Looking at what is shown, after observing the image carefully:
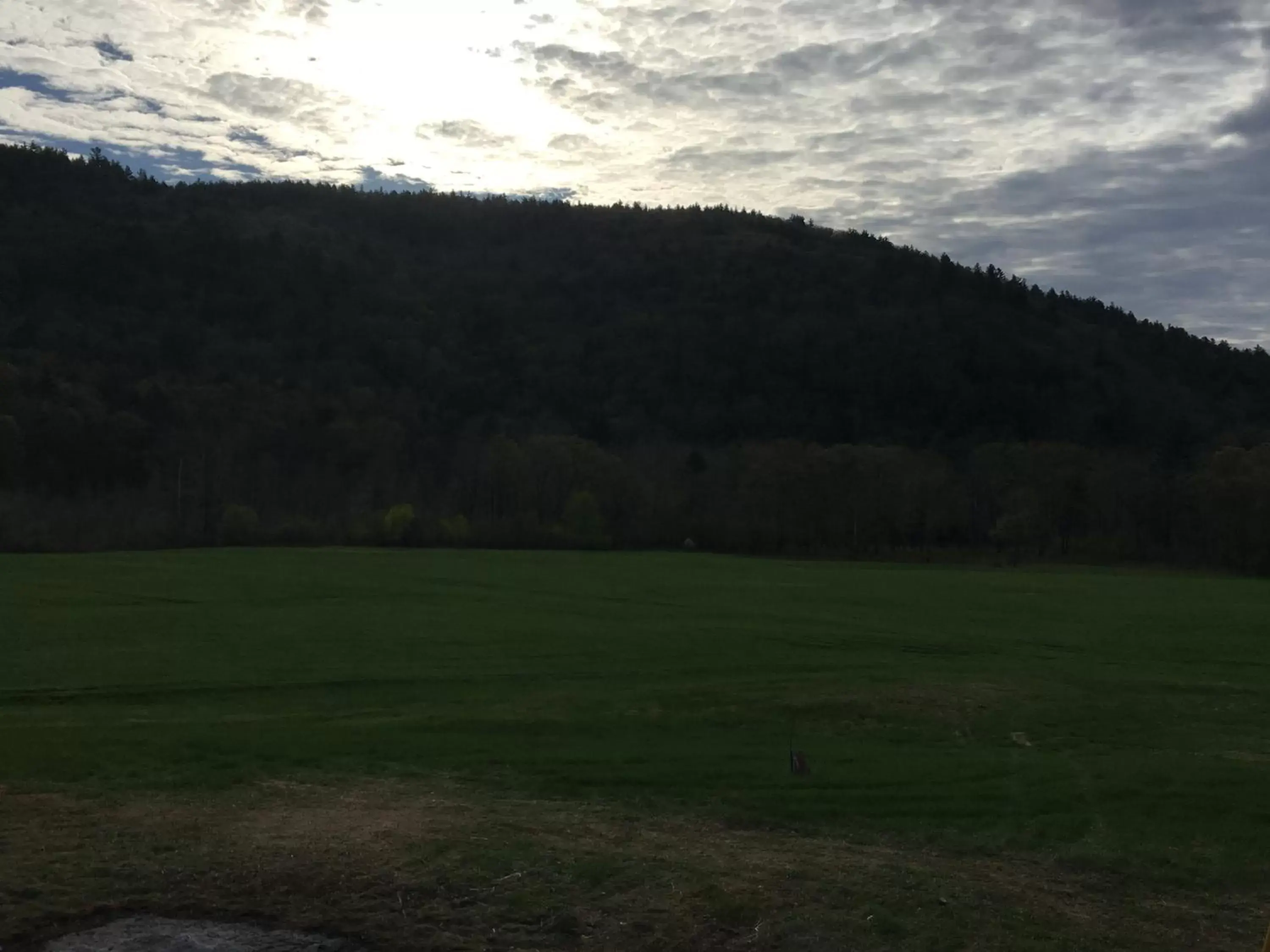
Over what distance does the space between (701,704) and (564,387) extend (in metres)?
123

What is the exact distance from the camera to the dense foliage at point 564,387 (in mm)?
97750

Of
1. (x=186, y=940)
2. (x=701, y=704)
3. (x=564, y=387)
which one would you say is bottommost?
(x=701, y=704)

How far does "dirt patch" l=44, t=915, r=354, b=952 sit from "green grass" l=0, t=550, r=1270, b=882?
5.34m

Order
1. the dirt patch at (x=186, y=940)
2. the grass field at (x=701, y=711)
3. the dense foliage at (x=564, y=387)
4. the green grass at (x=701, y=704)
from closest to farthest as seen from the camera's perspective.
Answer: the dirt patch at (x=186, y=940)
the grass field at (x=701, y=711)
the green grass at (x=701, y=704)
the dense foliage at (x=564, y=387)

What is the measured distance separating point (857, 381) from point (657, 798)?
134692mm

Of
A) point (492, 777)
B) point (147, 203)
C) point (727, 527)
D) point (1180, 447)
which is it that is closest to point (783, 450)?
point (727, 527)

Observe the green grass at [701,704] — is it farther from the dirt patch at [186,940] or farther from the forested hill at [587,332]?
the forested hill at [587,332]

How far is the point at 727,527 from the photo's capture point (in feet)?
314

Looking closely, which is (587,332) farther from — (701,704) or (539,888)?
(539,888)

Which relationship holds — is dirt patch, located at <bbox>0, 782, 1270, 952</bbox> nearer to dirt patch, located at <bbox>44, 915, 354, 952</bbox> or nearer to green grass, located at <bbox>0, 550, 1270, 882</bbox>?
dirt patch, located at <bbox>44, 915, 354, 952</bbox>

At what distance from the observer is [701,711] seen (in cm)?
2073

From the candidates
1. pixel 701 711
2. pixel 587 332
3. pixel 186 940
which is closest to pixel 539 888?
pixel 186 940

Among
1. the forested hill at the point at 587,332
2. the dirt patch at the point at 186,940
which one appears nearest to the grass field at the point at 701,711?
the dirt patch at the point at 186,940

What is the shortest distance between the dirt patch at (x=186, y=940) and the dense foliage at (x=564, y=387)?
75365 millimetres
